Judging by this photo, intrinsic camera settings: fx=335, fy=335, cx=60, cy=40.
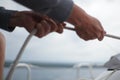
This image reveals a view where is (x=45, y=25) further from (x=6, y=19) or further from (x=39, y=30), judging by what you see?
(x=6, y=19)

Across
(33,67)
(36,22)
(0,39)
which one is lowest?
(33,67)

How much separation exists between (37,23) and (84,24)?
0.45ft

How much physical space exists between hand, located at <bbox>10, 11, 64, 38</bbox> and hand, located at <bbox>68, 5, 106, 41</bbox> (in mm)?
57

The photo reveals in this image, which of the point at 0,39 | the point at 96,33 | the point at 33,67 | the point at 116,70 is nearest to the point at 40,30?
the point at 96,33

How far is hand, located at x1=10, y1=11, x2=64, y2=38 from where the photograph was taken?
965mm

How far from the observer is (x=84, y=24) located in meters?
0.96

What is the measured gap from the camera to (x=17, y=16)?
111 centimetres

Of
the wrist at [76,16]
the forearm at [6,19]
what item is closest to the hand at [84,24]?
the wrist at [76,16]

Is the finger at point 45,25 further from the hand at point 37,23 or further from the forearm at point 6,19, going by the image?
the forearm at point 6,19

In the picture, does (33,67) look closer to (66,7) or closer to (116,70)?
(116,70)

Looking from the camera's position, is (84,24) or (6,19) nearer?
(84,24)

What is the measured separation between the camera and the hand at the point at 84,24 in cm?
95

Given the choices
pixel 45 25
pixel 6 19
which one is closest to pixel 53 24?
pixel 45 25

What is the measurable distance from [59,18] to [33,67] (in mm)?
1622
